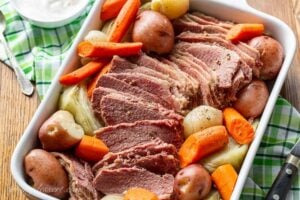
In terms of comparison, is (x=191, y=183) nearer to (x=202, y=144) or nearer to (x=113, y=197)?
(x=202, y=144)

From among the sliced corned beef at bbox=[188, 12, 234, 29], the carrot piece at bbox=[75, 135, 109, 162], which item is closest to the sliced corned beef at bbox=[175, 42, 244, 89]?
the sliced corned beef at bbox=[188, 12, 234, 29]

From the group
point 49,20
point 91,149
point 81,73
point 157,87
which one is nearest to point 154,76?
point 157,87

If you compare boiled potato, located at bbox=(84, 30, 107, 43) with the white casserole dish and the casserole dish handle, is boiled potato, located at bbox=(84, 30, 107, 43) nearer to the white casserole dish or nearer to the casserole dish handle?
the white casserole dish

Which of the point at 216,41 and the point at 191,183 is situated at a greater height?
the point at 216,41

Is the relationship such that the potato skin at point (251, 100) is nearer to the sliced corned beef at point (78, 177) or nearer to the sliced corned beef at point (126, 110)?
the sliced corned beef at point (126, 110)

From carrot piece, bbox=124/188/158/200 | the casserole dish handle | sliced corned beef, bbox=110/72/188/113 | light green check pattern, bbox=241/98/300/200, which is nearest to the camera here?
carrot piece, bbox=124/188/158/200

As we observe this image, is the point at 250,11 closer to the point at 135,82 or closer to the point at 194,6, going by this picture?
the point at 194,6

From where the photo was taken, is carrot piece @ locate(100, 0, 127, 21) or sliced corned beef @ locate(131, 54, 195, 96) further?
carrot piece @ locate(100, 0, 127, 21)
